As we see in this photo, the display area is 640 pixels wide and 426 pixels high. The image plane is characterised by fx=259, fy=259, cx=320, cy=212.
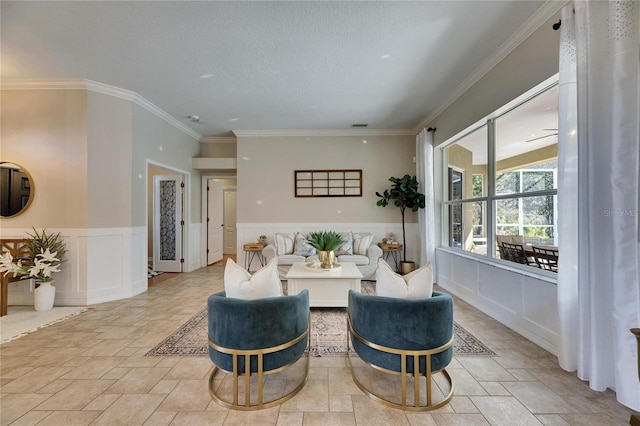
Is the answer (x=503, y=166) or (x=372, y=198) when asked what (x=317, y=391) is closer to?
(x=503, y=166)

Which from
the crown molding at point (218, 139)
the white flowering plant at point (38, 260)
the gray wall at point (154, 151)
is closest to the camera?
the white flowering plant at point (38, 260)

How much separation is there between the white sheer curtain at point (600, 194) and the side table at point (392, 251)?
2.99m

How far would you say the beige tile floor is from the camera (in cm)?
156

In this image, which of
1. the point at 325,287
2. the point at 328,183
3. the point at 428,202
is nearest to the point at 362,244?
the point at 428,202

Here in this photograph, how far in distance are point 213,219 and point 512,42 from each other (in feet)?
20.0

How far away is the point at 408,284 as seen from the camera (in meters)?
1.73

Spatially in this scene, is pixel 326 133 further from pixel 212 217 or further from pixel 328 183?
pixel 212 217

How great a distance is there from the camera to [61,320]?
3.00 metres

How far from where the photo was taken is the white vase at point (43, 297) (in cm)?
327

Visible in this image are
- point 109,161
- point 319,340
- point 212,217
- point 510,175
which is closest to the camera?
point 319,340

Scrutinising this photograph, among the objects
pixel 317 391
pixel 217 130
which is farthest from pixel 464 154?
pixel 217 130

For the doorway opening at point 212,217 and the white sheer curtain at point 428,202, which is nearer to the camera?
the white sheer curtain at point 428,202

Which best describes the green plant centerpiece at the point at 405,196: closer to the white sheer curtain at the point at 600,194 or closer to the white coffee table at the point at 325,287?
the white coffee table at the point at 325,287

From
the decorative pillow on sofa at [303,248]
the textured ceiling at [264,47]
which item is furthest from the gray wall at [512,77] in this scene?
the decorative pillow on sofa at [303,248]
